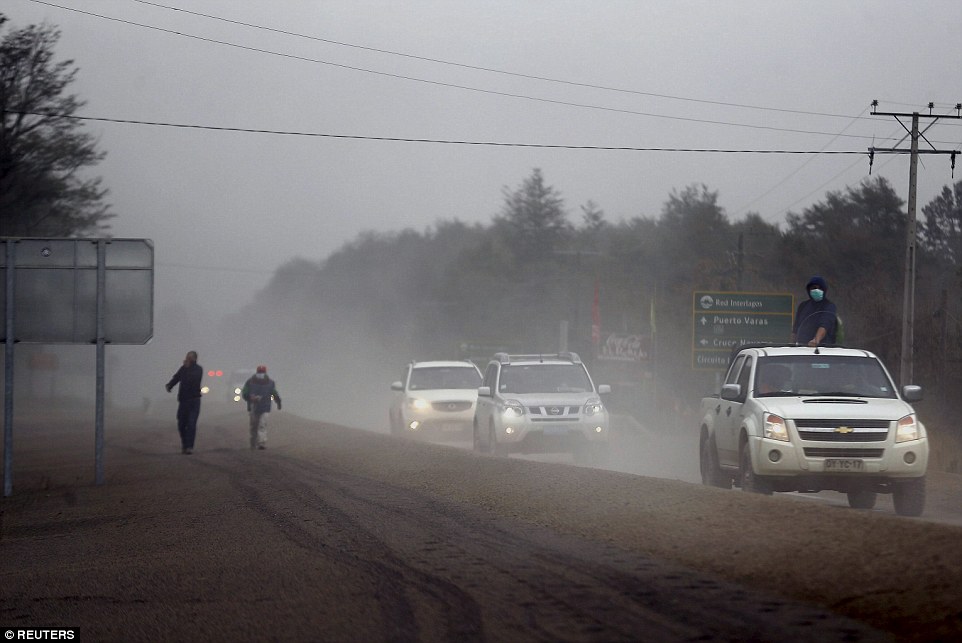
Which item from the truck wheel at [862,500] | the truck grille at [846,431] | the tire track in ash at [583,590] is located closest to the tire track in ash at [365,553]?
the tire track in ash at [583,590]

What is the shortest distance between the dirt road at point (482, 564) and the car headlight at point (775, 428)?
1.03m

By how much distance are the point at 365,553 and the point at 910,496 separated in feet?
21.1

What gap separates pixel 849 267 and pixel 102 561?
46738 millimetres

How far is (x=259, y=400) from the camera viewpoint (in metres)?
24.5

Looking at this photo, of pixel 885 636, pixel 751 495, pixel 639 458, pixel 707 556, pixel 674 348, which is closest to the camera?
pixel 885 636

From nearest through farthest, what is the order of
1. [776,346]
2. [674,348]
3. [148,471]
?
[776,346] → [148,471] → [674,348]

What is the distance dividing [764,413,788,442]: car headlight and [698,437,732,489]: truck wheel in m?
Answer: 1.94

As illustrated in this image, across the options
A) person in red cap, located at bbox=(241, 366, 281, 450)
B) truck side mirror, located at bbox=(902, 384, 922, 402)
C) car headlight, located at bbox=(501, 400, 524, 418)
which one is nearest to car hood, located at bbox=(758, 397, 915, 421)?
truck side mirror, located at bbox=(902, 384, 922, 402)

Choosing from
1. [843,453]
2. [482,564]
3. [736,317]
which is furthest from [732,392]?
[736,317]

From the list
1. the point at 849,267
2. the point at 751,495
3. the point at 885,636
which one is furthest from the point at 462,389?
the point at 849,267

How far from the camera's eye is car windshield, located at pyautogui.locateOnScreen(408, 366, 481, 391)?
2606 centimetres

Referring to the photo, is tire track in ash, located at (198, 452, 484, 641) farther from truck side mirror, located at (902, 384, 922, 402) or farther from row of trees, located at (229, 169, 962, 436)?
row of trees, located at (229, 169, 962, 436)

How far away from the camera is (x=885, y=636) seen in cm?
604

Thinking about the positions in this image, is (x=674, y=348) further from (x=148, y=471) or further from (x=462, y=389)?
(x=148, y=471)
